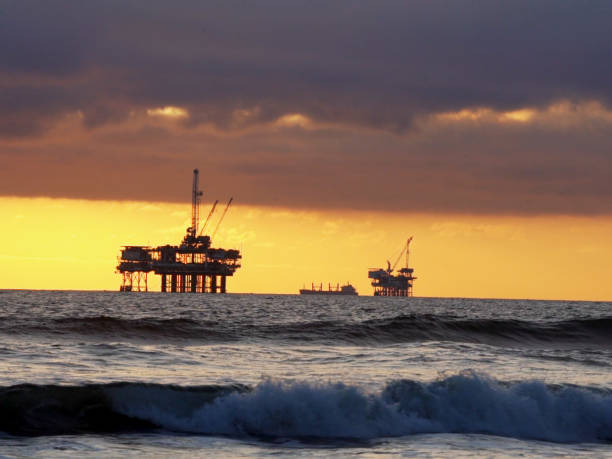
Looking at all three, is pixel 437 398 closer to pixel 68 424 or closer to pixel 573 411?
pixel 573 411

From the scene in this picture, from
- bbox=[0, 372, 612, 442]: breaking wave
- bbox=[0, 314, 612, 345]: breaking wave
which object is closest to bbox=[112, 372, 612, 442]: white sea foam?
bbox=[0, 372, 612, 442]: breaking wave

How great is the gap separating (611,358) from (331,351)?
11.7 m

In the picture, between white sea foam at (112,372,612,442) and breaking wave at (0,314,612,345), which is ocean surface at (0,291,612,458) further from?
breaking wave at (0,314,612,345)

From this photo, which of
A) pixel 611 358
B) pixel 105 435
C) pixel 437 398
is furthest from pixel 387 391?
pixel 611 358

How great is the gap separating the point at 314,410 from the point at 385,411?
1691mm

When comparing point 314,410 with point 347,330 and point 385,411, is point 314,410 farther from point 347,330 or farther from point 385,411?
point 347,330

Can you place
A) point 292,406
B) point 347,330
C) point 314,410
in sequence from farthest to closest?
point 347,330 → point 292,406 → point 314,410

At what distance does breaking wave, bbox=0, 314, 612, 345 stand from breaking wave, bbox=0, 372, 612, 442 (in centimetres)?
2165

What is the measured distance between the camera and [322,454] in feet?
54.9

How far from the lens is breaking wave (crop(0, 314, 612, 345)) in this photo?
45531 millimetres

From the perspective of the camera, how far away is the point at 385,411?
20188mm

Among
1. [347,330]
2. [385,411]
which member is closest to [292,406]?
[385,411]

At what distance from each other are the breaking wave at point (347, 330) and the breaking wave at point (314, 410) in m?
21.7

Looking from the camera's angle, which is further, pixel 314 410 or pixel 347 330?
pixel 347 330
